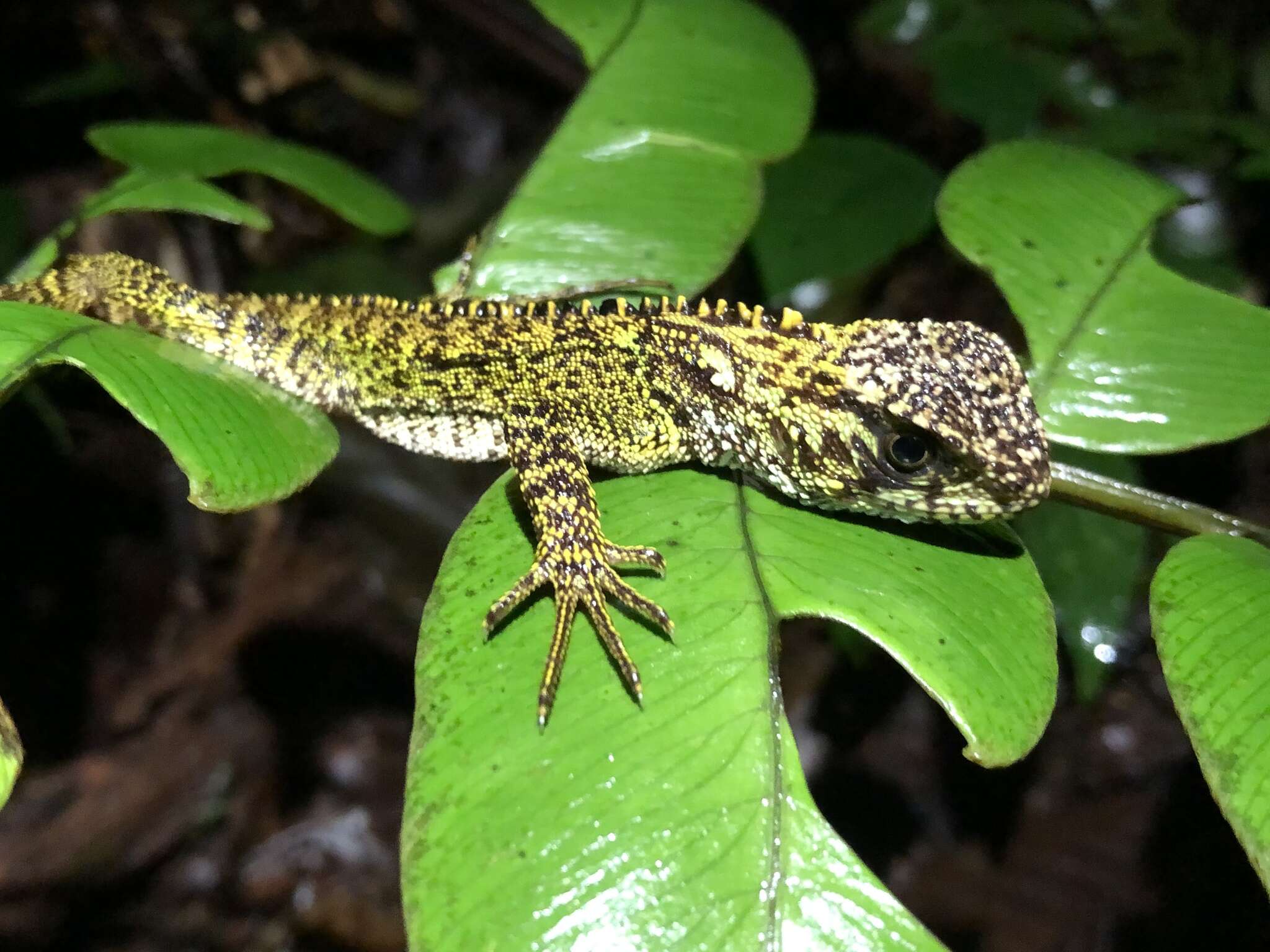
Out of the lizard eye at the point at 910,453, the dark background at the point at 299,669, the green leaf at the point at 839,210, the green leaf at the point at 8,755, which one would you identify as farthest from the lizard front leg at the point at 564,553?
the dark background at the point at 299,669

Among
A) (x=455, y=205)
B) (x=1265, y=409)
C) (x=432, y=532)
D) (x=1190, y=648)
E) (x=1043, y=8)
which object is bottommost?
(x=432, y=532)

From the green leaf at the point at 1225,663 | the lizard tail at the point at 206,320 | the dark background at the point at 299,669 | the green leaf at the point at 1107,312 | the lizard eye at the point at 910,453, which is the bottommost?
the dark background at the point at 299,669

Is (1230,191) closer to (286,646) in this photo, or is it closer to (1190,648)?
(1190,648)

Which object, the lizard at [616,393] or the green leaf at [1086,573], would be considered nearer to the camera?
the lizard at [616,393]

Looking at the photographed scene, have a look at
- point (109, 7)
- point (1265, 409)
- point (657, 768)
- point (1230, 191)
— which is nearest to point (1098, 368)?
point (1265, 409)

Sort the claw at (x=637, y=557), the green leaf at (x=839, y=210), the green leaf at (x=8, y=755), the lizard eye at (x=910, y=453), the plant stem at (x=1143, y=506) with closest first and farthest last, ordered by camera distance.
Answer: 1. the green leaf at (x=8, y=755)
2. the claw at (x=637, y=557)
3. the plant stem at (x=1143, y=506)
4. the lizard eye at (x=910, y=453)
5. the green leaf at (x=839, y=210)

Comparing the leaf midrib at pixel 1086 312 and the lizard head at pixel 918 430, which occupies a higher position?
A: the leaf midrib at pixel 1086 312

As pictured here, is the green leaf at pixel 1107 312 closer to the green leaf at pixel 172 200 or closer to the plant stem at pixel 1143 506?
the plant stem at pixel 1143 506
